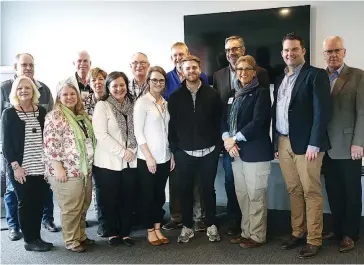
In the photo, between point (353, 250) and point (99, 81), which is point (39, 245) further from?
A: point (353, 250)

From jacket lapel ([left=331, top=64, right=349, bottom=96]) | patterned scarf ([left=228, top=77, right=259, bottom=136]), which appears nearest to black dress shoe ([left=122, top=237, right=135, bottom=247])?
patterned scarf ([left=228, top=77, right=259, bottom=136])

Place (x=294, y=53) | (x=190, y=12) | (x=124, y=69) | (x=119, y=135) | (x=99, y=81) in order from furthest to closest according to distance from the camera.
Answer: (x=124, y=69), (x=190, y=12), (x=99, y=81), (x=119, y=135), (x=294, y=53)

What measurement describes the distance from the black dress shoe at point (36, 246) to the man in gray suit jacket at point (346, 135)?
227 cm

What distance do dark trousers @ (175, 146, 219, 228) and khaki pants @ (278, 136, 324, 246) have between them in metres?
0.54

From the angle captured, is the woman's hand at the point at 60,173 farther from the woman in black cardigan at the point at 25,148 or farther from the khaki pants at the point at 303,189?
the khaki pants at the point at 303,189

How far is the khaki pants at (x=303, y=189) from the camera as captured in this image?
2.69m

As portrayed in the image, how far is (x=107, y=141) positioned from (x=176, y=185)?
36.1 inches

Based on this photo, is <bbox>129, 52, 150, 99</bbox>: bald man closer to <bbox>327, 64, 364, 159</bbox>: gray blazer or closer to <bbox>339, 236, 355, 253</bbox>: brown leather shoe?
<bbox>327, 64, 364, 159</bbox>: gray blazer

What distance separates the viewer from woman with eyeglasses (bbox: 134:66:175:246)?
283 centimetres

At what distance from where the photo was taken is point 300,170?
2.72 meters

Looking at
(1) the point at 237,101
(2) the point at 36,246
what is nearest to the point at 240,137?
(1) the point at 237,101

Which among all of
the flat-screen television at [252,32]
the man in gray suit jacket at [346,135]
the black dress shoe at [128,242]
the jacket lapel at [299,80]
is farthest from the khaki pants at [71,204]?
the flat-screen television at [252,32]

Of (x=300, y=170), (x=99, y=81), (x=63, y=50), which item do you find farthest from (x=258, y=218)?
(x=63, y=50)

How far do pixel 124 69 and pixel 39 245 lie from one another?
8.66 feet
